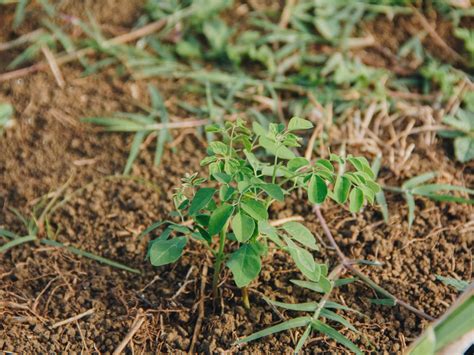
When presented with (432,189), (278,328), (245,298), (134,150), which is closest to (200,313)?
(245,298)

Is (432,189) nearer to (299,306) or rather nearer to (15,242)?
(299,306)

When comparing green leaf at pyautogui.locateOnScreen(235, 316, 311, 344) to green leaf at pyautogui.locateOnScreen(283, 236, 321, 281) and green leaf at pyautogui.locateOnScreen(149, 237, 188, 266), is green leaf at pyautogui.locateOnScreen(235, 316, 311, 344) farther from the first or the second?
green leaf at pyautogui.locateOnScreen(149, 237, 188, 266)

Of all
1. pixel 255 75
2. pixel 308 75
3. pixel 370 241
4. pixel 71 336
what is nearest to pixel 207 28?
pixel 255 75

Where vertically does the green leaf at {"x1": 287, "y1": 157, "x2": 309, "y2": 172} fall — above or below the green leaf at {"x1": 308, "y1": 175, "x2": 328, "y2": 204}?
above

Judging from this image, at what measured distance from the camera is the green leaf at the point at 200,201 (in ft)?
5.56

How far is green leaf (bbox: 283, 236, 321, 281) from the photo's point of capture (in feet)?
5.60

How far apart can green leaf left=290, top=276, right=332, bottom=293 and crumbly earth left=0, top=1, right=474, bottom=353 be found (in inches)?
2.7

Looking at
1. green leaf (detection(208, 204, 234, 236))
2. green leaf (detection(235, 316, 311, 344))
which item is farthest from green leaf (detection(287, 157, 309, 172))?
green leaf (detection(235, 316, 311, 344))

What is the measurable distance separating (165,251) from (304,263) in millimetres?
357

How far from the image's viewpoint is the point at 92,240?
2.18 meters

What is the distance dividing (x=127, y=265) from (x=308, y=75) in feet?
3.84

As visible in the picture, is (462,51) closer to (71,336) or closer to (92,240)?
(92,240)

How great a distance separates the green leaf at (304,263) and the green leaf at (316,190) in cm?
13

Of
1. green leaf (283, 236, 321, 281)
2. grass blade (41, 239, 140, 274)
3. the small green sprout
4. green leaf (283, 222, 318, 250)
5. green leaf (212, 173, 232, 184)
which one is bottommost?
grass blade (41, 239, 140, 274)
